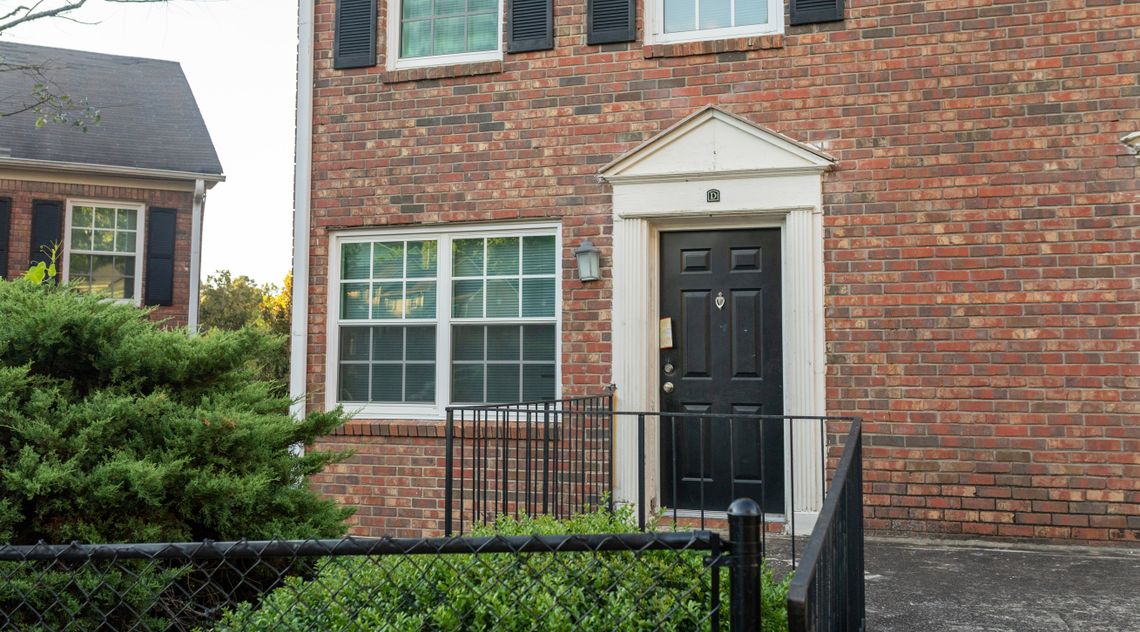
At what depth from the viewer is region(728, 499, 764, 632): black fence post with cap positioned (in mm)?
1755

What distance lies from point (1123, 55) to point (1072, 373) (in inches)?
79.4

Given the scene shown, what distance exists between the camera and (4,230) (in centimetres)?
1429

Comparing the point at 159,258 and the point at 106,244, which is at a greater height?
the point at 106,244

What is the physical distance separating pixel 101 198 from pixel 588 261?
11.3 metres

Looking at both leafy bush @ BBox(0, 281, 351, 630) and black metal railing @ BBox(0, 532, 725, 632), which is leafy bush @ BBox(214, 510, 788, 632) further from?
leafy bush @ BBox(0, 281, 351, 630)

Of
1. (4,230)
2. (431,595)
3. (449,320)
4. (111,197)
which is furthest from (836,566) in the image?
(4,230)

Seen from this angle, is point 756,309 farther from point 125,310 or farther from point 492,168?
Answer: point 125,310

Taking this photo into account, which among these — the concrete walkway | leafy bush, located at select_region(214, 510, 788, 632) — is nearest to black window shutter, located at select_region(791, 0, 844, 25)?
the concrete walkway

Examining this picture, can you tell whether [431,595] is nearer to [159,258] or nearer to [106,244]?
[159,258]

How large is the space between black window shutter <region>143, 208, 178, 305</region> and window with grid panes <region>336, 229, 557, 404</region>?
902cm

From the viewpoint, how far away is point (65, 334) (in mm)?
3623

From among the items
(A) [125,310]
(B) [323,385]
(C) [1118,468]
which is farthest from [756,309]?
(A) [125,310]

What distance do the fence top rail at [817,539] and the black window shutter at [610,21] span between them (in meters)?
4.52

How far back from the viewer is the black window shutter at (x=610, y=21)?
6727 mm
